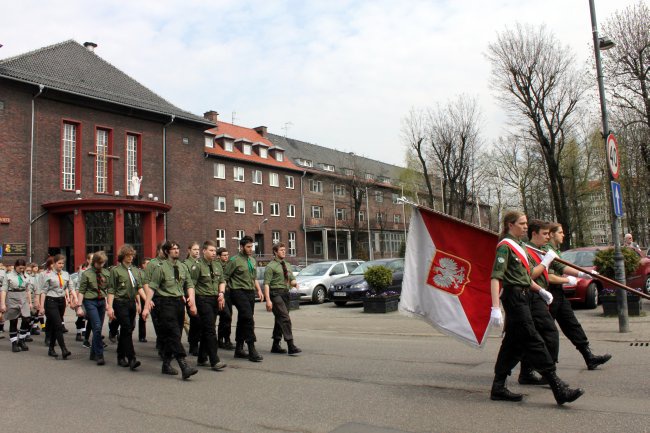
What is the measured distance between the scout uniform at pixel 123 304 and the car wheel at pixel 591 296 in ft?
35.9

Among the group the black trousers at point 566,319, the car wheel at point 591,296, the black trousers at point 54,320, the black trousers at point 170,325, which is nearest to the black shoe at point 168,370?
the black trousers at point 170,325

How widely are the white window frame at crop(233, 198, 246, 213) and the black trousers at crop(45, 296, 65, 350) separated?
4053 cm

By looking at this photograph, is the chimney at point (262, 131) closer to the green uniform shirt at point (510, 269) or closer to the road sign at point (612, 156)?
the road sign at point (612, 156)

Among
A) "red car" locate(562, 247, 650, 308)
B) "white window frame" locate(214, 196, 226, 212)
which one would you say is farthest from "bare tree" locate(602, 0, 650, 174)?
"white window frame" locate(214, 196, 226, 212)

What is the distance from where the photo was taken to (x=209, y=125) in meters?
43.2

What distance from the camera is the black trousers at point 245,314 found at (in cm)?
912

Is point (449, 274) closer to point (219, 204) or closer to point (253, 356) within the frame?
point (253, 356)

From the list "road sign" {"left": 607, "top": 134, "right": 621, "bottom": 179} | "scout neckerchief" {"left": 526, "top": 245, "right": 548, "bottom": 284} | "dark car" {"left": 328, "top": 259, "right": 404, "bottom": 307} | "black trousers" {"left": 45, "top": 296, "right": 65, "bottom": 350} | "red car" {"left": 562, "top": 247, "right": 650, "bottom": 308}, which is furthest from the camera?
"dark car" {"left": 328, "top": 259, "right": 404, "bottom": 307}

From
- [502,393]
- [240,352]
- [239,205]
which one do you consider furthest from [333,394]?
[239,205]

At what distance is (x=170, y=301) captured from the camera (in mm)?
8242

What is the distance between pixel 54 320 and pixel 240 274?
3888 mm

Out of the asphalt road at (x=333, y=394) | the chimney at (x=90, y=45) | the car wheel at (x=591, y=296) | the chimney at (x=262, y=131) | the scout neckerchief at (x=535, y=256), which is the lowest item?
the asphalt road at (x=333, y=394)

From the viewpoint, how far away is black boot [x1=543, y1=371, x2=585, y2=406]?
17.7ft

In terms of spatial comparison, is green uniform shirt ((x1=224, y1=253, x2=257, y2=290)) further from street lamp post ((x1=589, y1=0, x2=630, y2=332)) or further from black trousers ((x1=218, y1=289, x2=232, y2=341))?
street lamp post ((x1=589, y1=0, x2=630, y2=332))
